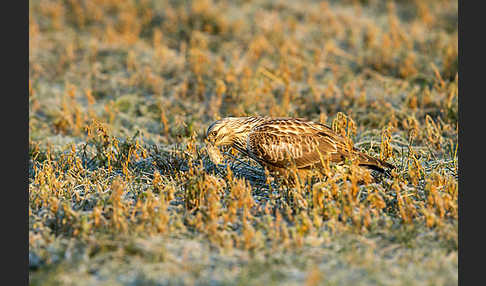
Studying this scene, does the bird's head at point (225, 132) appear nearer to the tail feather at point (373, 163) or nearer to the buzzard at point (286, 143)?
the buzzard at point (286, 143)

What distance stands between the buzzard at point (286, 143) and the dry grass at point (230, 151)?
0.70 feet

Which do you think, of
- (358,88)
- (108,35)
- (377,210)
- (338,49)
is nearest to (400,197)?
(377,210)

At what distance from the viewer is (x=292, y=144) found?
5.61 meters

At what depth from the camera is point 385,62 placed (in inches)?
376

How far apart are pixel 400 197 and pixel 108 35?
294 inches

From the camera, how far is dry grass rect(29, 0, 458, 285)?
13.9 feet

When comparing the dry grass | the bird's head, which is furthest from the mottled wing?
the dry grass

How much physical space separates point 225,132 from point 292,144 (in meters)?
0.69

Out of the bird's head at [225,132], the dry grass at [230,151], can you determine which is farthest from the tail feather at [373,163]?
the bird's head at [225,132]

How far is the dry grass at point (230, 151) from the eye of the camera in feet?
13.9

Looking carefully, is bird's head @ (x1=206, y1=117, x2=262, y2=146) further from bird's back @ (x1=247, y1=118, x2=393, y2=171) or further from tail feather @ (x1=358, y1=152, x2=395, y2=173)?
tail feather @ (x1=358, y1=152, x2=395, y2=173)

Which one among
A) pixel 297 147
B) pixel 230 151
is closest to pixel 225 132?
pixel 297 147

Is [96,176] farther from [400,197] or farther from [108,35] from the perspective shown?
[108,35]

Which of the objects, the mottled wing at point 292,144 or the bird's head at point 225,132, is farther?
the bird's head at point 225,132
